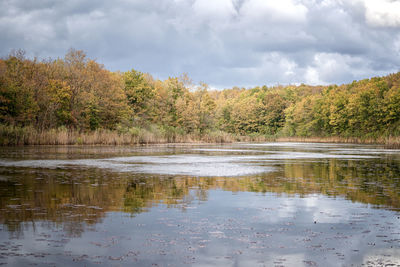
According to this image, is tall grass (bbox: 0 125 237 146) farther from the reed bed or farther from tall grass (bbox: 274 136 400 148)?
tall grass (bbox: 274 136 400 148)

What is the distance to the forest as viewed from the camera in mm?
40656

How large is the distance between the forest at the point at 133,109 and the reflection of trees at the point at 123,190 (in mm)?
26794

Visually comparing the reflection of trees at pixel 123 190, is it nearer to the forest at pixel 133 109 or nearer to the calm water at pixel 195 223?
the calm water at pixel 195 223

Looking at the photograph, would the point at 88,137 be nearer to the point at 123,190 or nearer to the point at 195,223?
the point at 123,190

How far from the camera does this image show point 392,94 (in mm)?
72312

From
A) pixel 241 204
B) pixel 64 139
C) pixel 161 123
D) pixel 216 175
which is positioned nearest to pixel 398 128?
pixel 161 123

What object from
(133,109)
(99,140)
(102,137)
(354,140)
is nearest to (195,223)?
(99,140)

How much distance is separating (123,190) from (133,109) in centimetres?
5229

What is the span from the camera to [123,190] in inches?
429

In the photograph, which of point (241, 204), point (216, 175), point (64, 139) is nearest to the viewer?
point (241, 204)

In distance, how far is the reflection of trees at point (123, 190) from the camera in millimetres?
7754

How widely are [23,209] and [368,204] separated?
7.18 metres

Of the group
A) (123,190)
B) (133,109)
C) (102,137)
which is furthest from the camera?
(133,109)

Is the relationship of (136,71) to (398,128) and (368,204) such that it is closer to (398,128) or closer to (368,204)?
(398,128)
